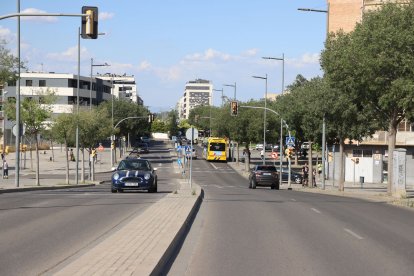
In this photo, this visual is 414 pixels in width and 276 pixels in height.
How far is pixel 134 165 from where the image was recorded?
28.5m

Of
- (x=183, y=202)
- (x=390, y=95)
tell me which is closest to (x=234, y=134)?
(x=390, y=95)

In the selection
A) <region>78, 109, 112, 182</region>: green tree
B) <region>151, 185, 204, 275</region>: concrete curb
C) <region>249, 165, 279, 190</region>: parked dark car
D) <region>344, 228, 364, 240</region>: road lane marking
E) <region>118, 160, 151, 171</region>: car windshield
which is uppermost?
<region>78, 109, 112, 182</region>: green tree

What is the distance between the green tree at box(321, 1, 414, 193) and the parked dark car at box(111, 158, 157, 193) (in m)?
10.1

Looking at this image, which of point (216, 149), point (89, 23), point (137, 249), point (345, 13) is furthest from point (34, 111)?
point (216, 149)

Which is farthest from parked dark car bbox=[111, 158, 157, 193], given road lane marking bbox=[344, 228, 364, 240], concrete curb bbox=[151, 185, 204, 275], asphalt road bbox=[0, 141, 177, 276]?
road lane marking bbox=[344, 228, 364, 240]

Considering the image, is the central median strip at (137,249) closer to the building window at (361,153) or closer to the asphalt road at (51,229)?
the asphalt road at (51,229)

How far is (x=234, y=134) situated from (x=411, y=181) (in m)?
29.1

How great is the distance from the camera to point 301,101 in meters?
46.3

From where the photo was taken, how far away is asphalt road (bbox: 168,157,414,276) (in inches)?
373

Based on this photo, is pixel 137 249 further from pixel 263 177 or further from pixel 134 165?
pixel 263 177

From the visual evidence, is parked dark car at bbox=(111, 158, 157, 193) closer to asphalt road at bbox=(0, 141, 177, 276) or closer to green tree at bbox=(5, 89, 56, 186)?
asphalt road at bbox=(0, 141, 177, 276)

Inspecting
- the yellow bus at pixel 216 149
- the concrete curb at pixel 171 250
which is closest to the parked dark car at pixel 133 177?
the concrete curb at pixel 171 250

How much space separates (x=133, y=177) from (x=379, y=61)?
11640 millimetres

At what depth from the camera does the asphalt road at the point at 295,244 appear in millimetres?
9477
